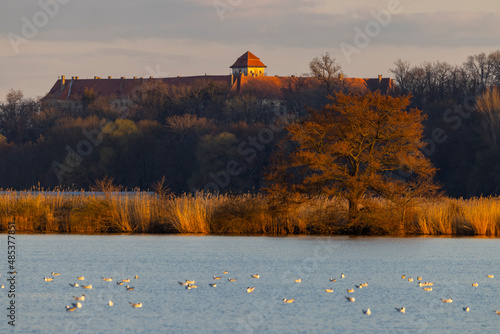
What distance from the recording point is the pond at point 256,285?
1356 centimetres

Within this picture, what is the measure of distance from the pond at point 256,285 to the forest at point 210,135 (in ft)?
99.2

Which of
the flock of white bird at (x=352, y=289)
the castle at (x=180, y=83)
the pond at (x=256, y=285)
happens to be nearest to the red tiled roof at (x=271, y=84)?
the castle at (x=180, y=83)

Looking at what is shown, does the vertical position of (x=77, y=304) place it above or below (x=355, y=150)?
below

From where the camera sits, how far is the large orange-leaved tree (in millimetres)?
28156

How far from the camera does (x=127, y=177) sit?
6762 cm

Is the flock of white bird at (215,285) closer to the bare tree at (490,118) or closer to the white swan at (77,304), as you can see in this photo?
the white swan at (77,304)

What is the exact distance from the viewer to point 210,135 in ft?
220

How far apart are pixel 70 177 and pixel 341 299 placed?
169 feet

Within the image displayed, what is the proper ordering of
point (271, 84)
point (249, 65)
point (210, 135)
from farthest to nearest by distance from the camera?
1. point (249, 65)
2. point (271, 84)
3. point (210, 135)

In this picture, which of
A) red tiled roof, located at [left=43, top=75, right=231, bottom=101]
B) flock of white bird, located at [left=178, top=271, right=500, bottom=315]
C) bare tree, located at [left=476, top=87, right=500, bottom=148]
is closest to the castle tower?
red tiled roof, located at [left=43, top=75, right=231, bottom=101]

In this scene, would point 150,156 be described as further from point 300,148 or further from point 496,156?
point 300,148

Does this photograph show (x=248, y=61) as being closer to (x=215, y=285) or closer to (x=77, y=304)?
(x=215, y=285)

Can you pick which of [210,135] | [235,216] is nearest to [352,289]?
[235,216]

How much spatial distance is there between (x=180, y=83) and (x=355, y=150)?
280 ft
